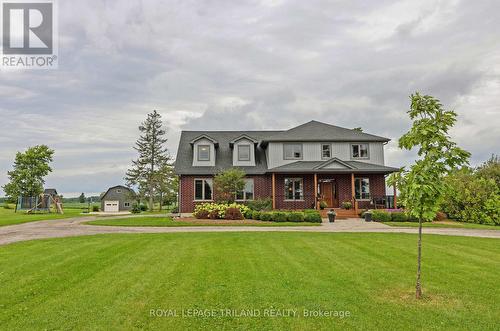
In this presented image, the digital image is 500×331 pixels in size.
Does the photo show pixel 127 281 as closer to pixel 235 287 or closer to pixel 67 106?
pixel 235 287

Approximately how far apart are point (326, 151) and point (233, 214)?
409 inches

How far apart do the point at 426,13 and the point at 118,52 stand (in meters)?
17.1

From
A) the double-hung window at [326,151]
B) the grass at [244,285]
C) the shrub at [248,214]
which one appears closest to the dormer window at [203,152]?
the shrub at [248,214]

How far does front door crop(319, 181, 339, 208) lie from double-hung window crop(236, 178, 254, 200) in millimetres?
5846

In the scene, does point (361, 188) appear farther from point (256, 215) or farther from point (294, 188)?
point (256, 215)

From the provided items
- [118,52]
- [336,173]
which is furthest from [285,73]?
[118,52]

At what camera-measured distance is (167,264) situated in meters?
8.59

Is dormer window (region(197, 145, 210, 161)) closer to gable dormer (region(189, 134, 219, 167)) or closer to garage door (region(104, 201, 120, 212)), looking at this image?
gable dormer (region(189, 134, 219, 167))

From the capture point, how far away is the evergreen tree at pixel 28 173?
4250cm

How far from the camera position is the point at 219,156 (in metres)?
28.9

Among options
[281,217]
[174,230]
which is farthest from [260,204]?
[174,230]

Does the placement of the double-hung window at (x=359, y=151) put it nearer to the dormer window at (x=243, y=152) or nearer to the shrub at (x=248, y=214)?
the dormer window at (x=243, y=152)

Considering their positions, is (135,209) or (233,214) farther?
(135,209)

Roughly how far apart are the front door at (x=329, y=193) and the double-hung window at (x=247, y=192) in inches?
230
